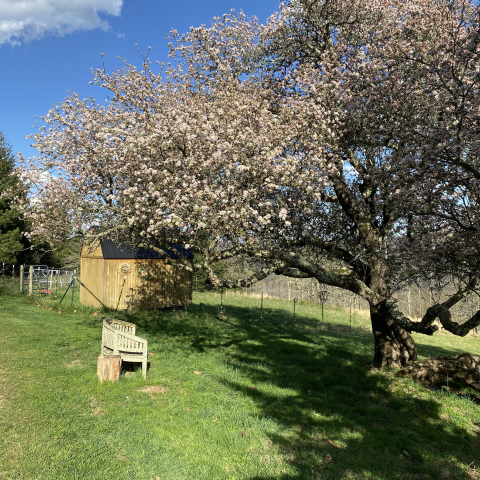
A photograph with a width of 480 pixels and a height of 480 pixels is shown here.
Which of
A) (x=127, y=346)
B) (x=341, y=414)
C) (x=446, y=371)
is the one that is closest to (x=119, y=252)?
(x=127, y=346)

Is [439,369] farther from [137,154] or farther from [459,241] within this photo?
[137,154]

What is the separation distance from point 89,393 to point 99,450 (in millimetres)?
2263

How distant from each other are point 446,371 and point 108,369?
8531 mm

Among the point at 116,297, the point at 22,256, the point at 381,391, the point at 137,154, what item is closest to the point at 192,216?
the point at 137,154

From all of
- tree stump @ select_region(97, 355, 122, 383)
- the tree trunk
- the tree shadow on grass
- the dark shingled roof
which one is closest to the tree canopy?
the tree trunk

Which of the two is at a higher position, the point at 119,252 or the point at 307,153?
the point at 307,153

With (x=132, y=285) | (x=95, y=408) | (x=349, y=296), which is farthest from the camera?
(x=349, y=296)

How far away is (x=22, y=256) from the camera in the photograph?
32.6 m

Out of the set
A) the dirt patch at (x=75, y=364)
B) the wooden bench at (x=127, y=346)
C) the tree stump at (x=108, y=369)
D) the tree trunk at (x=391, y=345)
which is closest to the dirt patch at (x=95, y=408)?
the tree stump at (x=108, y=369)

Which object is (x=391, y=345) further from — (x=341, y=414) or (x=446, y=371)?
(x=341, y=414)

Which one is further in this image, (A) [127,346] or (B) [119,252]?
(B) [119,252]

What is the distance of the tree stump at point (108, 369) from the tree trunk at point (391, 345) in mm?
7059

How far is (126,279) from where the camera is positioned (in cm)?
1877

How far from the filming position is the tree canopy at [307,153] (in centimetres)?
761
